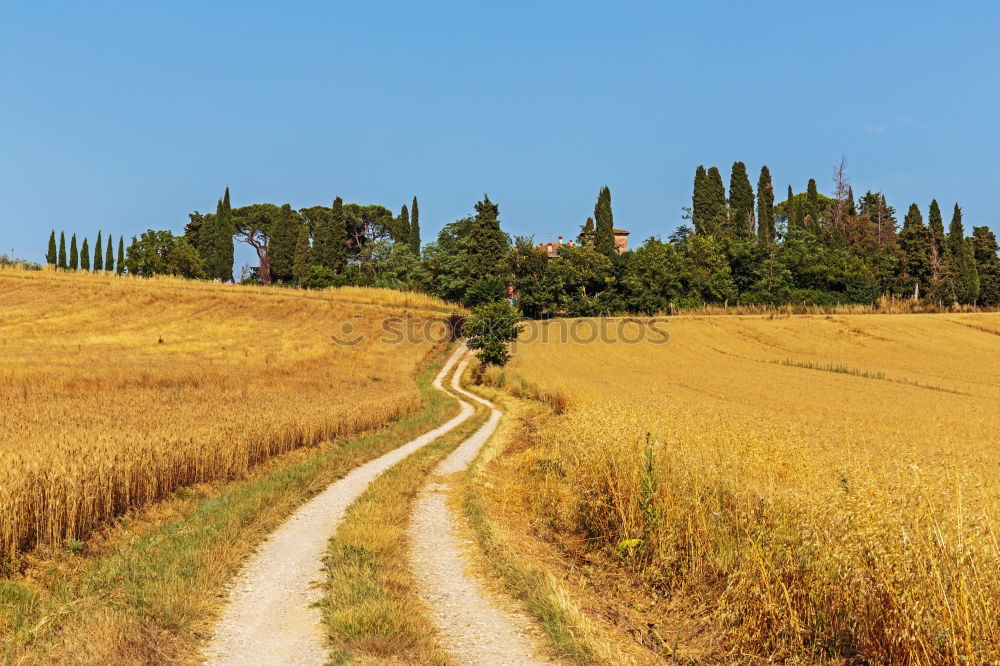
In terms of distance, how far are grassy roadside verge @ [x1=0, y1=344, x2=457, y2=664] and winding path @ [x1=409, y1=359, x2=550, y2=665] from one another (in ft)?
8.65

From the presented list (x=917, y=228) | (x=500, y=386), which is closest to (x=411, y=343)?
(x=500, y=386)

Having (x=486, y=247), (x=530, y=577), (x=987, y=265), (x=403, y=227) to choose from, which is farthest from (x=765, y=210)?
(x=530, y=577)

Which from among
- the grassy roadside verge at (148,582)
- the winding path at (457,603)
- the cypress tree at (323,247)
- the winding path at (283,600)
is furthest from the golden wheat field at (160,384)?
the cypress tree at (323,247)

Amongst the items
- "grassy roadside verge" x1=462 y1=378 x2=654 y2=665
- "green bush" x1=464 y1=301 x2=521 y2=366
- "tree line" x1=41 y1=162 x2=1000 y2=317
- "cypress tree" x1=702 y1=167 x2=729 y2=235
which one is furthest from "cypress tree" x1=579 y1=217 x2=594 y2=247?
"grassy roadside verge" x1=462 y1=378 x2=654 y2=665

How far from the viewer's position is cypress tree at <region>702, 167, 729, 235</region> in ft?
359

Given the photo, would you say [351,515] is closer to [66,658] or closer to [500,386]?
[66,658]

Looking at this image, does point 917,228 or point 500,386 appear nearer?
point 500,386

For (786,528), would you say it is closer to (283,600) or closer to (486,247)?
(283,600)

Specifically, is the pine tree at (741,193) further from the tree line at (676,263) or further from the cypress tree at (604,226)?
the cypress tree at (604,226)

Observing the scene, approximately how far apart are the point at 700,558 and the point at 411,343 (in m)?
60.6

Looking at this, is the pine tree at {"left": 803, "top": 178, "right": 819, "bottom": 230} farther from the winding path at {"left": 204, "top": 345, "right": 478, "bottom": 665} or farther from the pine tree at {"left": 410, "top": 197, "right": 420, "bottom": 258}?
the winding path at {"left": 204, "top": 345, "right": 478, "bottom": 665}

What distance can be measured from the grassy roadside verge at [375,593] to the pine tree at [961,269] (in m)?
98.7

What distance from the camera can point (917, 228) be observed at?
89875 mm

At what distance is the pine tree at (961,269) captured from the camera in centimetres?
9075
